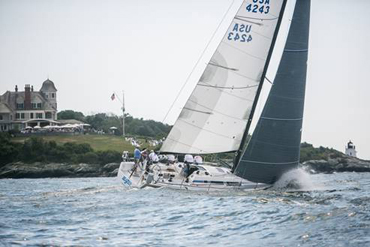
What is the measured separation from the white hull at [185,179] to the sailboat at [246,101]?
0.24 ft

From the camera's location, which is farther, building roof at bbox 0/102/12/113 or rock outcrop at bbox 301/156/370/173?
building roof at bbox 0/102/12/113

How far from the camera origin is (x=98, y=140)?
8994cm

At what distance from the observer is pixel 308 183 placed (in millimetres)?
30391

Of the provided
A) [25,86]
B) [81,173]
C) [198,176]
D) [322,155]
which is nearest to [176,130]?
[198,176]

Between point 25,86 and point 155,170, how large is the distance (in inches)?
3378

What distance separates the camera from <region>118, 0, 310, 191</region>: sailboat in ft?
97.2

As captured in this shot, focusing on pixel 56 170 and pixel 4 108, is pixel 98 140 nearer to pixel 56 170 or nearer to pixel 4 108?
pixel 56 170

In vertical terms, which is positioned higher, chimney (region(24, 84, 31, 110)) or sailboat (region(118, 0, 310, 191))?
chimney (region(24, 84, 31, 110))

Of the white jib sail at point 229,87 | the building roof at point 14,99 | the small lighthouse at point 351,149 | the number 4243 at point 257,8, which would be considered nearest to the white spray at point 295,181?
the white jib sail at point 229,87

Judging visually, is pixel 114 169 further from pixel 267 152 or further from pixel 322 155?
pixel 267 152

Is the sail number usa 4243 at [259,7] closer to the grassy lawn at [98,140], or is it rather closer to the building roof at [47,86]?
the grassy lawn at [98,140]

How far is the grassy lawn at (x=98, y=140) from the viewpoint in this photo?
273 feet

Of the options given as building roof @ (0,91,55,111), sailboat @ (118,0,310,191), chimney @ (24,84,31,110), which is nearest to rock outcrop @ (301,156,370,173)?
building roof @ (0,91,55,111)

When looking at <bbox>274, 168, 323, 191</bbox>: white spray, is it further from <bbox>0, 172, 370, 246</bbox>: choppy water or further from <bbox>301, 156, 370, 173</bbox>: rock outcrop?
<bbox>301, 156, 370, 173</bbox>: rock outcrop
